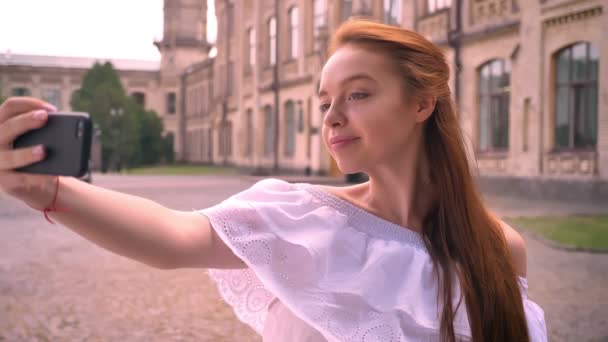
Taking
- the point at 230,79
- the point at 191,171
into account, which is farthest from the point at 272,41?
the point at 191,171

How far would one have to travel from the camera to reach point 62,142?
111cm

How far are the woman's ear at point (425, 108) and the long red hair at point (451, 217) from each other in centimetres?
3

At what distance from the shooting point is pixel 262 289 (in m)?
1.90

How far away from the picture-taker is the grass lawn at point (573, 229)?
848 cm

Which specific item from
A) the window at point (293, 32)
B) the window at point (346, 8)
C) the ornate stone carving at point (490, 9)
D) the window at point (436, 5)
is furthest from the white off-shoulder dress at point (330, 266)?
the window at point (293, 32)

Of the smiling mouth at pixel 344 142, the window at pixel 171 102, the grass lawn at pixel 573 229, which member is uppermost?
the window at pixel 171 102

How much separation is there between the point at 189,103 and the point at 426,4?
123ft

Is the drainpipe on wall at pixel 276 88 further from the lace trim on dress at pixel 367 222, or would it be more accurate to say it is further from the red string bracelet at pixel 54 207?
the red string bracelet at pixel 54 207

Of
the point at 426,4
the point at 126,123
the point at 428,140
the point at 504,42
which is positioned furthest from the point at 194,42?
the point at 428,140

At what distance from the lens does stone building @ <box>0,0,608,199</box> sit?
13906 millimetres

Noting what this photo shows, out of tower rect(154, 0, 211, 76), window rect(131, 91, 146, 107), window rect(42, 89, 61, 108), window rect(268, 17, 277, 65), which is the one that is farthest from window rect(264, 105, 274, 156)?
window rect(42, 89, 61, 108)

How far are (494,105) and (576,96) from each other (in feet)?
9.86

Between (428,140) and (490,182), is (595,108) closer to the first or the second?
(490,182)

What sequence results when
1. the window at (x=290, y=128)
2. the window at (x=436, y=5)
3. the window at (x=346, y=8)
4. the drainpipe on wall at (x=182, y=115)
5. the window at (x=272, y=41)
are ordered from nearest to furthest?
the window at (x=436, y=5)
the window at (x=346, y=8)
the window at (x=290, y=128)
the window at (x=272, y=41)
the drainpipe on wall at (x=182, y=115)
